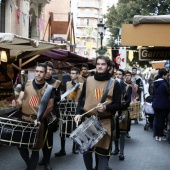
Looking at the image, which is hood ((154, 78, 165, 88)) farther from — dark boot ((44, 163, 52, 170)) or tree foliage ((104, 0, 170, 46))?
tree foliage ((104, 0, 170, 46))

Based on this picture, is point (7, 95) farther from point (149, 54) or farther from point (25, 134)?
point (25, 134)

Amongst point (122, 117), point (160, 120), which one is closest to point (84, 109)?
point (122, 117)

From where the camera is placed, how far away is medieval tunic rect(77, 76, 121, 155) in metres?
5.85

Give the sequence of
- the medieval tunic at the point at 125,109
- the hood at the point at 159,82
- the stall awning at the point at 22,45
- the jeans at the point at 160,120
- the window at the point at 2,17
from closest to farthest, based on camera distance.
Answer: the stall awning at the point at 22,45 < the medieval tunic at the point at 125,109 < the hood at the point at 159,82 < the jeans at the point at 160,120 < the window at the point at 2,17

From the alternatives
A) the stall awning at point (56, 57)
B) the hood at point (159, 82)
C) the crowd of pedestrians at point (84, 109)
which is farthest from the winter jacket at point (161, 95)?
the stall awning at point (56, 57)

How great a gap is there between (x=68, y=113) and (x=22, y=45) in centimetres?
223

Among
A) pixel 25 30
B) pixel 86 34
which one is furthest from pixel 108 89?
pixel 86 34

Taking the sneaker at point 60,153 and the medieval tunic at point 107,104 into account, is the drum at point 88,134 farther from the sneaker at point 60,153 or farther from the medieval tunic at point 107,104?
the sneaker at point 60,153

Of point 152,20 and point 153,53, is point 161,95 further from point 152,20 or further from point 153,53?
point 152,20

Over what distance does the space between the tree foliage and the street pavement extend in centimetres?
1948

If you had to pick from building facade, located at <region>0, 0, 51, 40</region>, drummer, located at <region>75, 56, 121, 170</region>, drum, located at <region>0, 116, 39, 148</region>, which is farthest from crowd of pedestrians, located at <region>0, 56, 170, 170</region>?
building facade, located at <region>0, 0, 51, 40</region>

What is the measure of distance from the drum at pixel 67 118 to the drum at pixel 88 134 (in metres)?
2.52

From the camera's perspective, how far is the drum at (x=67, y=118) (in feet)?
26.9

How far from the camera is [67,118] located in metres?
8.24
